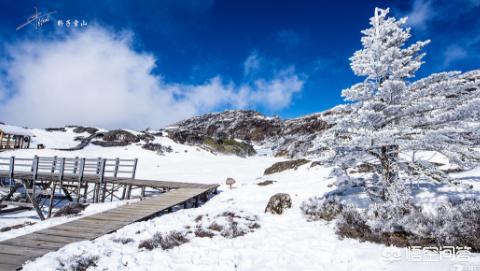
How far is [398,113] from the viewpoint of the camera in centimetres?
780

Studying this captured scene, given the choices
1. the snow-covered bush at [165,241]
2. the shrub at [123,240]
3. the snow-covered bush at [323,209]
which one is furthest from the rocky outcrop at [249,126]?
the shrub at [123,240]

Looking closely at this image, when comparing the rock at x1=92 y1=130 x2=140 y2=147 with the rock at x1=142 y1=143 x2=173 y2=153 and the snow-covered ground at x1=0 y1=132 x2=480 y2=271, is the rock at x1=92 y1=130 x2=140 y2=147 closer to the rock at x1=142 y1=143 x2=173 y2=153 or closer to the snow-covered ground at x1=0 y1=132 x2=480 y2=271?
the rock at x1=142 y1=143 x2=173 y2=153

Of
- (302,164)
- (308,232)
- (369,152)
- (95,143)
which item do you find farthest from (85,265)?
(95,143)

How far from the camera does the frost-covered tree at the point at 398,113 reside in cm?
720

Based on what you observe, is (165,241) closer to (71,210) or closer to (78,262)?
(78,262)

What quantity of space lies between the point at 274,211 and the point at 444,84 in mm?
6684

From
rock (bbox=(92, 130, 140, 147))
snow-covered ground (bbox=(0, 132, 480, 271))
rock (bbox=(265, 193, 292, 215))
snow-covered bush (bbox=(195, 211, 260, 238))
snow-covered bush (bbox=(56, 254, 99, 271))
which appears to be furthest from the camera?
rock (bbox=(92, 130, 140, 147))

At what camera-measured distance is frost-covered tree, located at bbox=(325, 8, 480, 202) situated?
7.20 m

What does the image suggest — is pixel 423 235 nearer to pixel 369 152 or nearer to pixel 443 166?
pixel 369 152

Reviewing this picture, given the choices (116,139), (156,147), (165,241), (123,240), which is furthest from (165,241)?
(116,139)

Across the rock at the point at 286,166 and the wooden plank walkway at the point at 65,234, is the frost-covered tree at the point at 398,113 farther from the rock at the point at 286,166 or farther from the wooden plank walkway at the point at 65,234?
the rock at the point at 286,166

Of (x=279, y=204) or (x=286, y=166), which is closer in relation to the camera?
(x=279, y=204)

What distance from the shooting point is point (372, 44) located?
7.92m

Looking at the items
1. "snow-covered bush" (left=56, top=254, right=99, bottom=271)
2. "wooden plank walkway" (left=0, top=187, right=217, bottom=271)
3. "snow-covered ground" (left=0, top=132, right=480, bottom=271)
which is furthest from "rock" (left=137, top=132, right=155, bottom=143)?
"snow-covered bush" (left=56, top=254, right=99, bottom=271)
